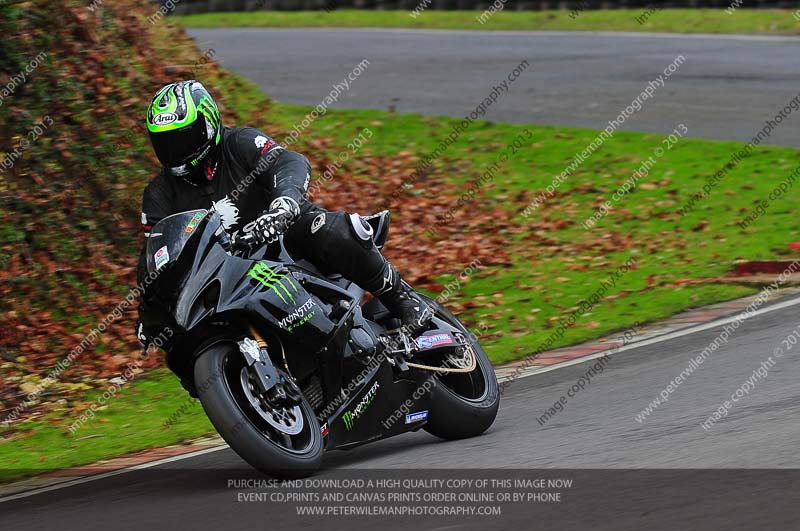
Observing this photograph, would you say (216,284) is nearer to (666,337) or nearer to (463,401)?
(463,401)

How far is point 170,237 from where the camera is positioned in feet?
18.8

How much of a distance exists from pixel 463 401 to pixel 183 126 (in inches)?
86.9

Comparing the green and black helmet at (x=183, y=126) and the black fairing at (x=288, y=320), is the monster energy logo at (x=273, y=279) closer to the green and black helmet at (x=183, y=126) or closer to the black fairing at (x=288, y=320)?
the black fairing at (x=288, y=320)

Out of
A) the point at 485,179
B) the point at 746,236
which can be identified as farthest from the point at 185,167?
the point at 485,179

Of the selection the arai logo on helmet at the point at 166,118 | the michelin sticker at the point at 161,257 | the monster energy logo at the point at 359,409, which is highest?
the arai logo on helmet at the point at 166,118

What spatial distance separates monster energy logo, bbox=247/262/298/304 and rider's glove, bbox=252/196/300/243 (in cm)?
14

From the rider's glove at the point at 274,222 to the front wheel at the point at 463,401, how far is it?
56.1 inches

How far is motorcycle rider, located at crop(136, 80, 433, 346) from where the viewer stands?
612 centimetres

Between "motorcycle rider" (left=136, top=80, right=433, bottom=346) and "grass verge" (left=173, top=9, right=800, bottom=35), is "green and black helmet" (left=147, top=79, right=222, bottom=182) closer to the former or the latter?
"motorcycle rider" (left=136, top=80, right=433, bottom=346)

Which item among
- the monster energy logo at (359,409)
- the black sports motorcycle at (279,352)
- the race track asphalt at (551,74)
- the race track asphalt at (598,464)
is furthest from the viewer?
the race track asphalt at (551,74)

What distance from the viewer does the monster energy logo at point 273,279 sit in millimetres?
5855

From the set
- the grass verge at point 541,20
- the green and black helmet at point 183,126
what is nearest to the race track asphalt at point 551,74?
the grass verge at point 541,20

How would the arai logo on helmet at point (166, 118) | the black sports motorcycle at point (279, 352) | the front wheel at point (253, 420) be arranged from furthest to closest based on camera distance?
the arai logo on helmet at point (166, 118) → the black sports motorcycle at point (279, 352) → the front wheel at point (253, 420)

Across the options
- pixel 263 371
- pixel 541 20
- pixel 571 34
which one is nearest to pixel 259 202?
pixel 263 371
